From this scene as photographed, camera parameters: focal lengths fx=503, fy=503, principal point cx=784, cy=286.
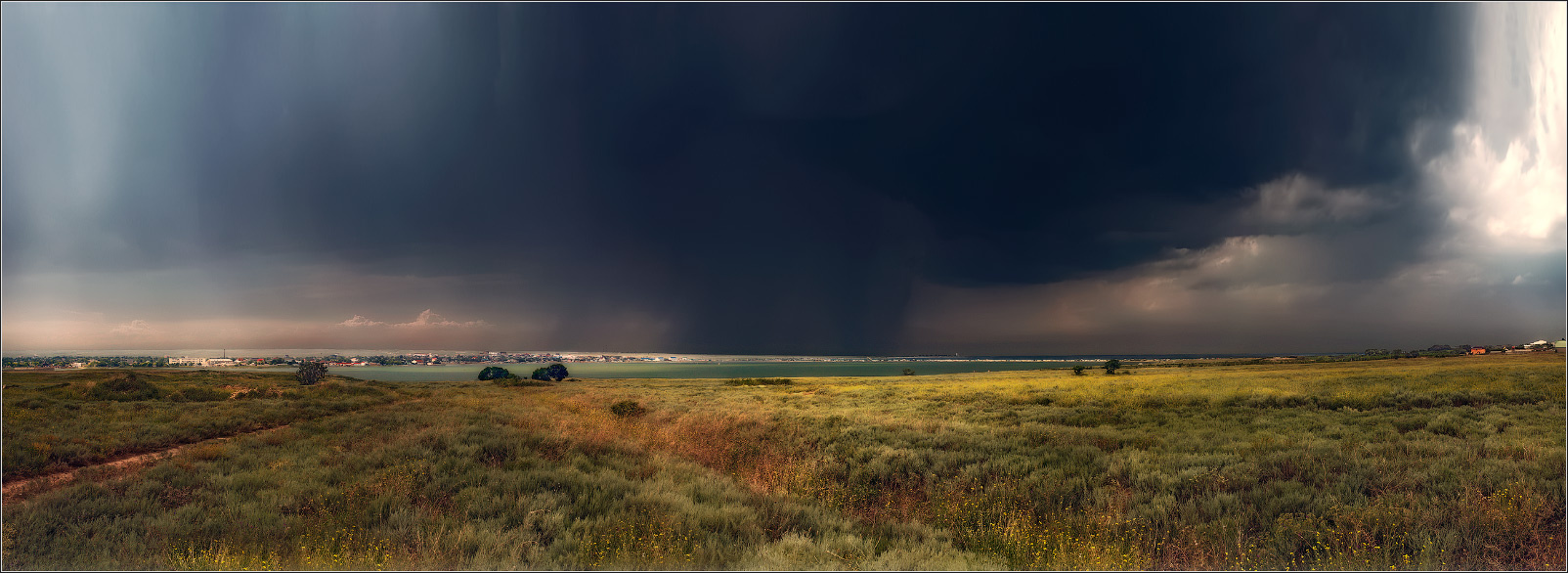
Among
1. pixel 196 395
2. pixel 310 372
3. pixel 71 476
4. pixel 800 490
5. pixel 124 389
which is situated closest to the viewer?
pixel 71 476

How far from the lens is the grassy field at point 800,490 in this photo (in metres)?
6.57

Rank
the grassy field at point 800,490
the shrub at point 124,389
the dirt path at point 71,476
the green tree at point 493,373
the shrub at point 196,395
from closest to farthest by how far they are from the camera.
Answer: the grassy field at point 800,490 < the dirt path at point 71,476 < the shrub at point 124,389 < the shrub at point 196,395 < the green tree at point 493,373

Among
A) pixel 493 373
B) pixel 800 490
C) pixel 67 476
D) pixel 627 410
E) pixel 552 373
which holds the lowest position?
pixel 552 373

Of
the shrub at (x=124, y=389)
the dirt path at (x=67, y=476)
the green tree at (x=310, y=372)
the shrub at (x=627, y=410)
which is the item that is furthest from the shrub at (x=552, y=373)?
the dirt path at (x=67, y=476)

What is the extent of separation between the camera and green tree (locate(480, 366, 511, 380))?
176ft

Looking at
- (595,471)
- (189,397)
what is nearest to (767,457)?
(595,471)

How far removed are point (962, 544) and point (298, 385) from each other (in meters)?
27.5

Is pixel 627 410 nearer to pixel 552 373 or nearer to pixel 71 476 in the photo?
pixel 71 476

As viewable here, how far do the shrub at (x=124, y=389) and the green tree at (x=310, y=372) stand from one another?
17.6 ft

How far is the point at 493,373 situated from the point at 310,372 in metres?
35.2

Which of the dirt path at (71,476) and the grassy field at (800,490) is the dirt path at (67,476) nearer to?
the dirt path at (71,476)

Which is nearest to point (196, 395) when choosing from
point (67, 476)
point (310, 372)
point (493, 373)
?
point (310, 372)

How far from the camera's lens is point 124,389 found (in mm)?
17031

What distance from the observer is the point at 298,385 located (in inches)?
853
